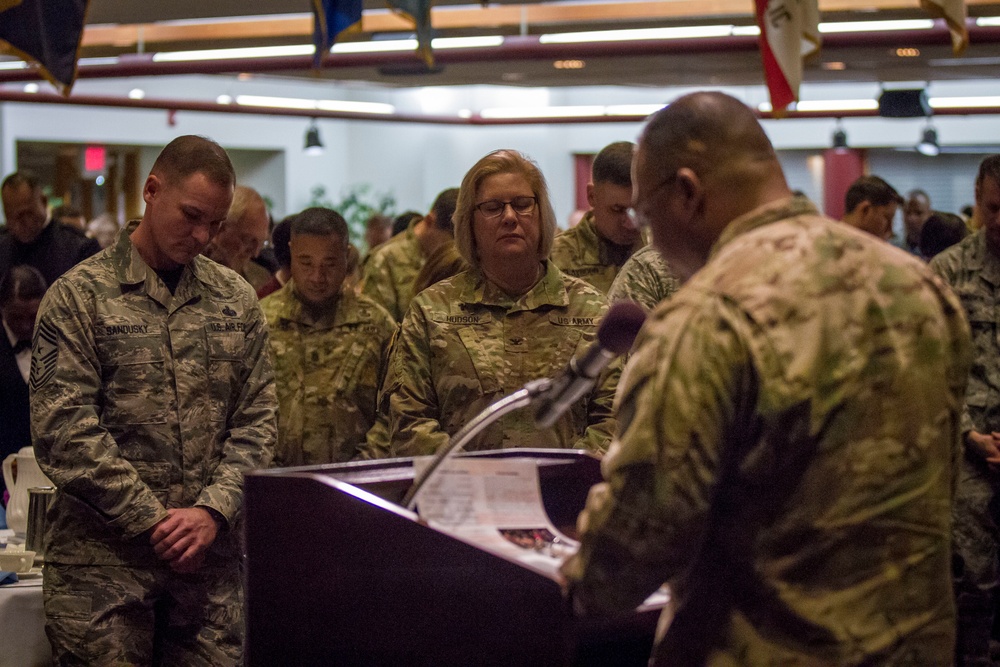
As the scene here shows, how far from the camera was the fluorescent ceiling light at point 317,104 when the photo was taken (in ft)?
44.8

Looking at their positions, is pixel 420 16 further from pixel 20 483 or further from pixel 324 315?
pixel 20 483

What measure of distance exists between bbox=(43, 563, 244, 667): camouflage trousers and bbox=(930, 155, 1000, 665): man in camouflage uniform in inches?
99.6

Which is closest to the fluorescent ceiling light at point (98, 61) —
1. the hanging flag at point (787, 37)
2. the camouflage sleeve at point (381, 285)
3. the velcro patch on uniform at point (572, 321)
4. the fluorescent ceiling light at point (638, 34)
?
the fluorescent ceiling light at point (638, 34)

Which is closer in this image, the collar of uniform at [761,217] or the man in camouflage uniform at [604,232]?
the collar of uniform at [761,217]

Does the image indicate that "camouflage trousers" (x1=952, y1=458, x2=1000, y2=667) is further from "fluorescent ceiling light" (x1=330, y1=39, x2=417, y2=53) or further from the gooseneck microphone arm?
"fluorescent ceiling light" (x1=330, y1=39, x2=417, y2=53)

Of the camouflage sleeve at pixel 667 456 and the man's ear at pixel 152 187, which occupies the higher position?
the man's ear at pixel 152 187

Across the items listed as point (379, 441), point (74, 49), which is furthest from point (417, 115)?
point (379, 441)

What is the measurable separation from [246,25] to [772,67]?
6.32 m

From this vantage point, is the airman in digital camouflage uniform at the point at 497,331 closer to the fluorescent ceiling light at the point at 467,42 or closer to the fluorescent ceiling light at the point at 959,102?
the fluorescent ceiling light at the point at 467,42

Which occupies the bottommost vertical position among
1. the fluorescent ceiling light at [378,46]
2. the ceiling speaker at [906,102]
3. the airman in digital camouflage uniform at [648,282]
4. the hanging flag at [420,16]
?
the airman in digital camouflage uniform at [648,282]

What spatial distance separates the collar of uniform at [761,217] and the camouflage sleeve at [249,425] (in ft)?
5.45

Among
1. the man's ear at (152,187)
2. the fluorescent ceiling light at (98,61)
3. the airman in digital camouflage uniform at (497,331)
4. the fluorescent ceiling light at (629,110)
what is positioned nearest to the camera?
the man's ear at (152,187)

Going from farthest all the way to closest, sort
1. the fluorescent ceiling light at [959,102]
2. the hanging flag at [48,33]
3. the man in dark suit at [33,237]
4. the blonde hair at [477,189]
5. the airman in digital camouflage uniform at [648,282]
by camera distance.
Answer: the fluorescent ceiling light at [959,102]
the man in dark suit at [33,237]
the hanging flag at [48,33]
the airman in digital camouflage uniform at [648,282]
the blonde hair at [477,189]

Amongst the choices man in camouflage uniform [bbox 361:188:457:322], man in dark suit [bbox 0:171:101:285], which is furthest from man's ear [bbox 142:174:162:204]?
man in dark suit [bbox 0:171:101:285]
